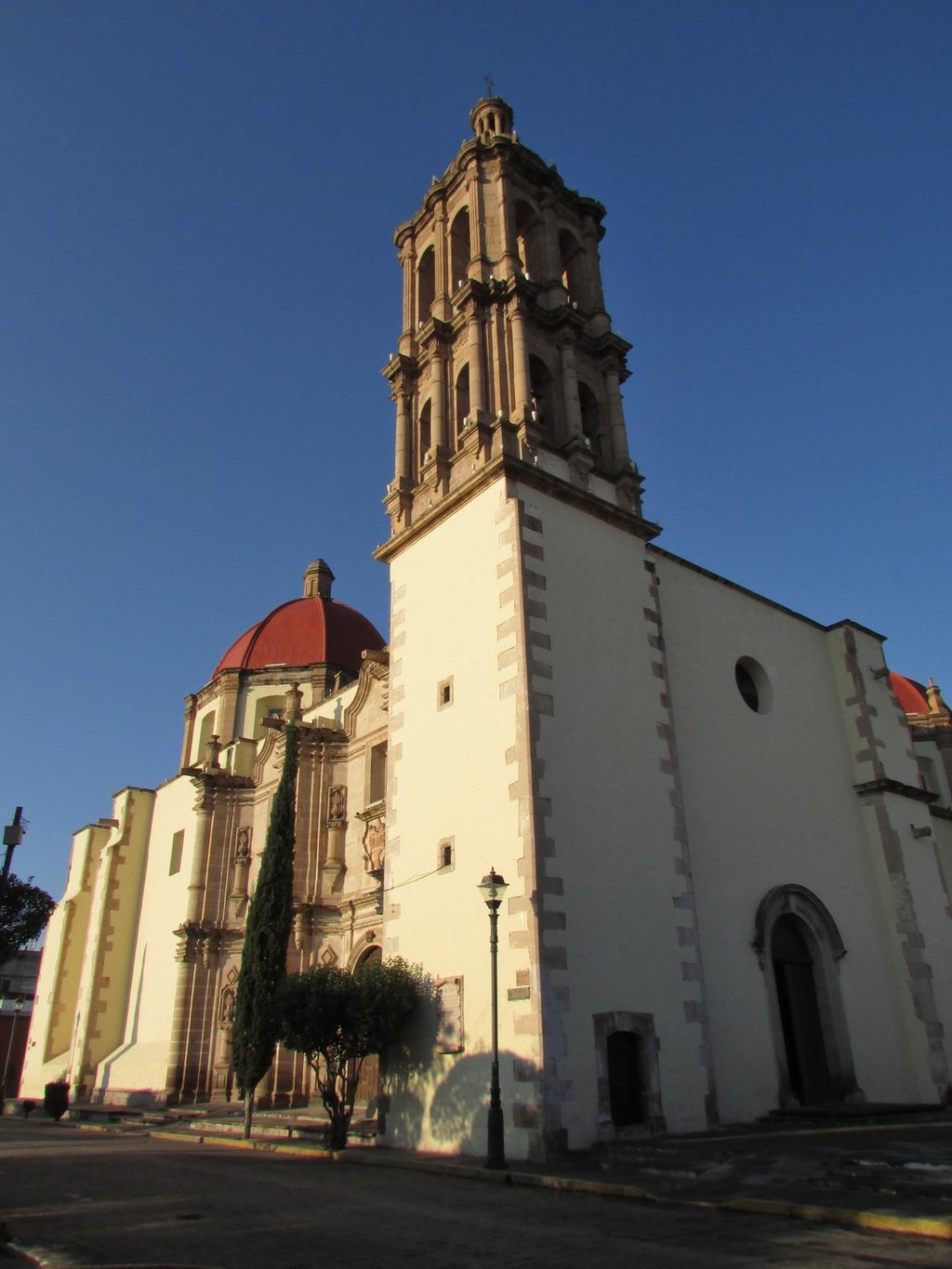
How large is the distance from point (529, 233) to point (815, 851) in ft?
50.7

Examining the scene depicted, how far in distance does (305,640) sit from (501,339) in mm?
18583

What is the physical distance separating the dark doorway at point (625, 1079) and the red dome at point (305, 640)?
71.9ft

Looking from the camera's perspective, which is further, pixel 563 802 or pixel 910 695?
pixel 910 695

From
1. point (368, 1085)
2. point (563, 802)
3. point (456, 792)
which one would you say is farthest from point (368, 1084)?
point (563, 802)

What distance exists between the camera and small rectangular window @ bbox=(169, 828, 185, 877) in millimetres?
30281

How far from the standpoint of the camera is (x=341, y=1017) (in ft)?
44.8

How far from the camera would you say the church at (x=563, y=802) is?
528 inches

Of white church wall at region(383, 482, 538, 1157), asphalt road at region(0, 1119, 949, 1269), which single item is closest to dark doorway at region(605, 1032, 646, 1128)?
white church wall at region(383, 482, 538, 1157)

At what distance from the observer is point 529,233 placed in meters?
22.3

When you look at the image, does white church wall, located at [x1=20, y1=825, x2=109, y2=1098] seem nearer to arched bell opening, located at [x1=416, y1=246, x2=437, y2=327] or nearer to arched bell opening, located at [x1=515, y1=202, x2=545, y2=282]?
arched bell opening, located at [x1=416, y1=246, x2=437, y2=327]

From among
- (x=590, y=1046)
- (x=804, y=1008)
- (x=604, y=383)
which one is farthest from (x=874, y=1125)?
(x=604, y=383)

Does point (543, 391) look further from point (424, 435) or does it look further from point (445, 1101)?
point (445, 1101)

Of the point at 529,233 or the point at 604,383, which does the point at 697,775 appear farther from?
the point at 529,233

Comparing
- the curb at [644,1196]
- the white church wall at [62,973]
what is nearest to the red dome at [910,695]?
the curb at [644,1196]
